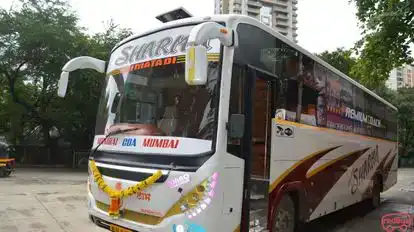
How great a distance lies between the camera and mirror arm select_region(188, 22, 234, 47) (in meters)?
4.09

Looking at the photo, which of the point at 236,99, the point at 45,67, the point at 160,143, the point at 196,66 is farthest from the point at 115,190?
the point at 45,67

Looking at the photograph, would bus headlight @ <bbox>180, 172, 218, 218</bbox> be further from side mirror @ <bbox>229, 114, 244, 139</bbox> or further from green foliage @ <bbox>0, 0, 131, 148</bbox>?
green foliage @ <bbox>0, 0, 131, 148</bbox>

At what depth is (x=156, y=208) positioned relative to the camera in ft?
15.2

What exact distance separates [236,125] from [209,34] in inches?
43.0

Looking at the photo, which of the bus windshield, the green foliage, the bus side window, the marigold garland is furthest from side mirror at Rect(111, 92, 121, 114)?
the green foliage

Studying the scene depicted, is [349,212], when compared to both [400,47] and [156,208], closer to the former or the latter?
[400,47]

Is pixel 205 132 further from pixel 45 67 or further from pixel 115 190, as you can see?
pixel 45 67

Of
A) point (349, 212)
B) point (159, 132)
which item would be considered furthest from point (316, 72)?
point (349, 212)

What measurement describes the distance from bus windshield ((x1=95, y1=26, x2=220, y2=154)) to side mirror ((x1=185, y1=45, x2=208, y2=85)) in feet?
2.29

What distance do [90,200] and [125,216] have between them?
919 mm

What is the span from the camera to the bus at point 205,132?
14.7 ft

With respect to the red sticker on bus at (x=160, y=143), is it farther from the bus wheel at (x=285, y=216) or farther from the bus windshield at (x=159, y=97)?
the bus wheel at (x=285, y=216)

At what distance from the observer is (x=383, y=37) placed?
11.9 meters

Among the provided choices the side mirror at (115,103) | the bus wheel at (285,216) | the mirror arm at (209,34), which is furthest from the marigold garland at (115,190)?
the bus wheel at (285,216)
